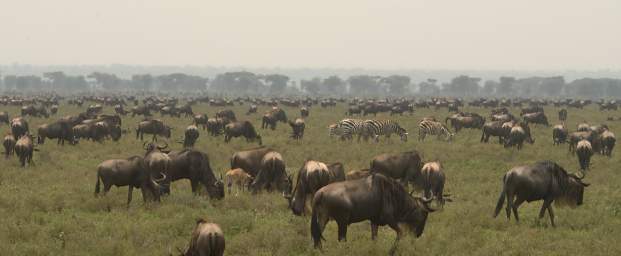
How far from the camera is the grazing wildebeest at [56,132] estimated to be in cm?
2856

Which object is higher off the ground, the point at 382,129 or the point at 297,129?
the point at 382,129

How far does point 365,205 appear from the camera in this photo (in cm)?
1088

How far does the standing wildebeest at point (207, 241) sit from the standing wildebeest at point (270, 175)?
770cm

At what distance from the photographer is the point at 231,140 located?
3250 centimetres

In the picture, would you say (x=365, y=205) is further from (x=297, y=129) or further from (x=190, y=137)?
(x=297, y=129)

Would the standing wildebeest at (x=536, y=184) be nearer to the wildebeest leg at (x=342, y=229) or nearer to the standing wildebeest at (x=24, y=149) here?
the wildebeest leg at (x=342, y=229)

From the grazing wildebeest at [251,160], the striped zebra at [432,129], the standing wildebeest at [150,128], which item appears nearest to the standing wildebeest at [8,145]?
the standing wildebeest at [150,128]

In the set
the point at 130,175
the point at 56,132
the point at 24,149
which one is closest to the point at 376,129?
the point at 56,132

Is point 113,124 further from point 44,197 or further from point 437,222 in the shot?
point 437,222

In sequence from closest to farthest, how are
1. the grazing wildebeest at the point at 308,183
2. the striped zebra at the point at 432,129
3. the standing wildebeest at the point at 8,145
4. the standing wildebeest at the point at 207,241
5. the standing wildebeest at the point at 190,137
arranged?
the standing wildebeest at the point at 207,241 → the grazing wildebeest at the point at 308,183 → the standing wildebeest at the point at 8,145 → the standing wildebeest at the point at 190,137 → the striped zebra at the point at 432,129

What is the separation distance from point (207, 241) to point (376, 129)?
2520cm

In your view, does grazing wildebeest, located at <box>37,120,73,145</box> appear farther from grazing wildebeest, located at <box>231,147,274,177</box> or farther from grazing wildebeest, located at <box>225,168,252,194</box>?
grazing wildebeest, located at <box>225,168,252,194</box>

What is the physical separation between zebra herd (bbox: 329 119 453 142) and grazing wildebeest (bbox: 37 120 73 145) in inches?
596

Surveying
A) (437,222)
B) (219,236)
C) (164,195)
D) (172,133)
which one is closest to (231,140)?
(172,133)
